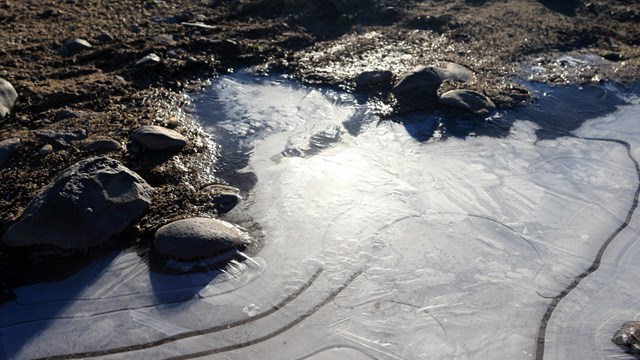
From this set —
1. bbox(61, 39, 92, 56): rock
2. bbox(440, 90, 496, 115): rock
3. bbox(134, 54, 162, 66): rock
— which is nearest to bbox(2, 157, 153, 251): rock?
bbox(134, 54, 162, 66): rock

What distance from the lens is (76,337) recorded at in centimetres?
334

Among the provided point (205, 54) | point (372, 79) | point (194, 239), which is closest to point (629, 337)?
point (194, 239)

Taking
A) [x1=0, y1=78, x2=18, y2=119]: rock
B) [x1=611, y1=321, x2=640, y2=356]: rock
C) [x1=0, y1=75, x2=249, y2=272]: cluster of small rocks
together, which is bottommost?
[x1=611, y1=321, x2=640, y2=356]: rock

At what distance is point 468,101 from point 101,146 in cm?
332

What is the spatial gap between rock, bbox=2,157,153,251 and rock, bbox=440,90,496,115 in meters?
2.97

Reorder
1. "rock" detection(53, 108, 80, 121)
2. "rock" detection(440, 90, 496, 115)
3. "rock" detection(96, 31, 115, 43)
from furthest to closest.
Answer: "rock" detection(96, 31, 115, 43), "rock" detection(440, 90, 496, 115), "rock" detection(53, 108, 80, 121)

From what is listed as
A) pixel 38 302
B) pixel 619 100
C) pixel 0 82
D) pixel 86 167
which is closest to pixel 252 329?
pixel 38 302

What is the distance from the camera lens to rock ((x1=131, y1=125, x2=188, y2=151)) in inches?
186

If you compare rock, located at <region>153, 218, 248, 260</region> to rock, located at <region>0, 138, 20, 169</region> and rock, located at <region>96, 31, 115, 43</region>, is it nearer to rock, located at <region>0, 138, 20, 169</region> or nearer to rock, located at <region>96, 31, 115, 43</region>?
rock, located at <region>0, 138, 20, 169</region>

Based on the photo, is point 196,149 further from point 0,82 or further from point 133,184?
point 0,82

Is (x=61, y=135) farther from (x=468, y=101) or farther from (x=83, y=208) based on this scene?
(x=468, y=101)

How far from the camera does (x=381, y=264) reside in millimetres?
3918

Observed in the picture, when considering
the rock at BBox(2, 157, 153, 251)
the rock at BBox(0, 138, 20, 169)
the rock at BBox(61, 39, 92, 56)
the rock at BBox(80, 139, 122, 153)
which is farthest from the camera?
the rock at BBox(61, 39, 92, 56)

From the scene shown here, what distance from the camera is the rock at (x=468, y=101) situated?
18.4 feet
